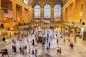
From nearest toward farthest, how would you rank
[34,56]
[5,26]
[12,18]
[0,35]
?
[34,56] < [0,35] < [5,26] < [12,18]

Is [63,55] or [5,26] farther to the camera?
[5,26]

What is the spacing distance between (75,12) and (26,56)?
85.1 feet

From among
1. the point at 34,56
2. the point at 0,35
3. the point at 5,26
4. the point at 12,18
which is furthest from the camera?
the point at 12,18

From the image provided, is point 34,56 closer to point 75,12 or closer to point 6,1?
point 6,1

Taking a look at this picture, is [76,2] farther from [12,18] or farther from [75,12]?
[12,18]

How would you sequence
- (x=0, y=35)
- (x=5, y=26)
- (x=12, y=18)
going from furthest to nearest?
(x=12, y=18), (x=5, y=26), (x=0, y=35)

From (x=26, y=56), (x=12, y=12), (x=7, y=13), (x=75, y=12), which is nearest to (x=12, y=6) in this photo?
(x=12, y=12)

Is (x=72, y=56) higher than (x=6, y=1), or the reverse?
(x=6, y=1)

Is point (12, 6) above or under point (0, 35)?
above

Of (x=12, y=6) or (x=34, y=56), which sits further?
(x=12, y=6)

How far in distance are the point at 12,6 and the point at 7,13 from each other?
4392 millimetres

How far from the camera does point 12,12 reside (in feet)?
130

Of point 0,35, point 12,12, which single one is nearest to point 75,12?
point 12,12

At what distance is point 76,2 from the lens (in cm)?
4081
